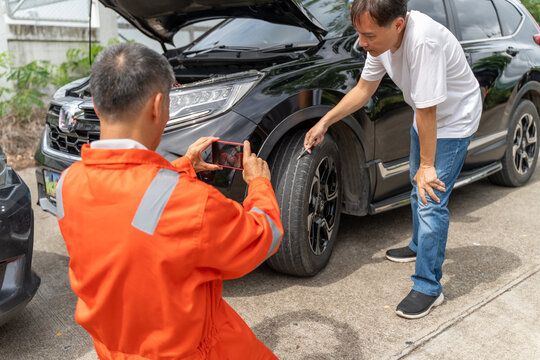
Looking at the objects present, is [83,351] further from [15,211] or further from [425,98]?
[425,98]

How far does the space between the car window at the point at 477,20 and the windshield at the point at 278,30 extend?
1.21m

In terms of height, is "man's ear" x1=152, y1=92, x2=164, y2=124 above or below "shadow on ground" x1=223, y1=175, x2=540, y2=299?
above

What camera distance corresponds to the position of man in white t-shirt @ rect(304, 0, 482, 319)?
2436 mm

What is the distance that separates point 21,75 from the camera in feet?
22.9

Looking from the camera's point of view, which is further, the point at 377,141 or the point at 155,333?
the point at 377,141

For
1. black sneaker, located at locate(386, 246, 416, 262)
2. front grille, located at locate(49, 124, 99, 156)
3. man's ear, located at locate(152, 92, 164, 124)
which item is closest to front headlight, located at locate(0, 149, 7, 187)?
front grille, located at locate(49, 124, 99, 156)

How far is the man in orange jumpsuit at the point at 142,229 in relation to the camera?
51.1 inches

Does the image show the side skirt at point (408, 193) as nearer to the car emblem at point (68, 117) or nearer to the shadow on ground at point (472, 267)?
the shadow on ground at point (472, 267)

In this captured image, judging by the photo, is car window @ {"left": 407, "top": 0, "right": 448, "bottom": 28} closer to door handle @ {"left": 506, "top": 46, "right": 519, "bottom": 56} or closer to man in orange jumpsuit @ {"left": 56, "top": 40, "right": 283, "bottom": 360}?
door handle @ {"left": 506, "top": 46, "right": 519, "bottom": 56}

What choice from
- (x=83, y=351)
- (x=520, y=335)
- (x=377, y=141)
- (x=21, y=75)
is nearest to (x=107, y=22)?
(x=21, y=75)

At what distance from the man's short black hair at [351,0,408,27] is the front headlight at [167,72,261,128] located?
2.29 ft

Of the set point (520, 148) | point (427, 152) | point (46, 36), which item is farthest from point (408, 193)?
point (46, 36)

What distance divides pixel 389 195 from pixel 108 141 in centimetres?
255

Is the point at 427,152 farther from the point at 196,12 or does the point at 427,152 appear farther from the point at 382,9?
the point at 196,12
